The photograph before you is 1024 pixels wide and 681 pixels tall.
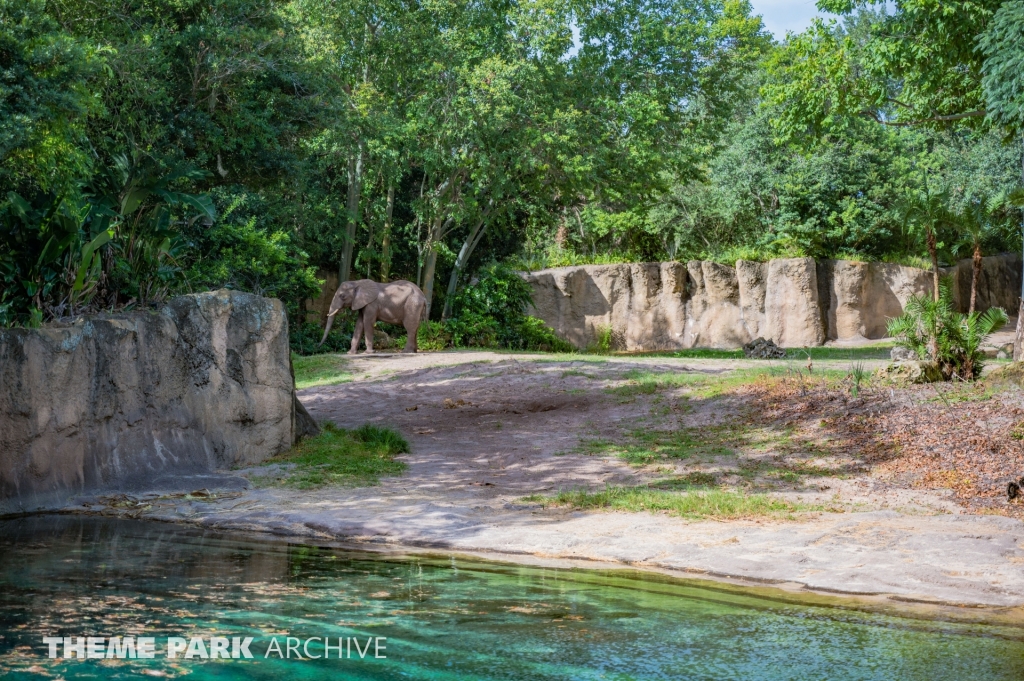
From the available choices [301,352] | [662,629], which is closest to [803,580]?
[662,629]

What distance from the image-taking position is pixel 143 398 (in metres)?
10.3

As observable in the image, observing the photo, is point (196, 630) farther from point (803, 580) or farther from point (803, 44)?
point (803, 44)

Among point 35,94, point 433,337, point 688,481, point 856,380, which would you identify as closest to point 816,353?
point 433,337

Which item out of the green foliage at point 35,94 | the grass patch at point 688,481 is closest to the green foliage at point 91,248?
the green foliage at point 35,94

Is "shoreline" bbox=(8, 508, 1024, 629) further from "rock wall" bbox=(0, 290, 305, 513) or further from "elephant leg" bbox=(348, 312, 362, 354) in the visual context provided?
"elephant leg" bbox=(348, 312, 362, 354)

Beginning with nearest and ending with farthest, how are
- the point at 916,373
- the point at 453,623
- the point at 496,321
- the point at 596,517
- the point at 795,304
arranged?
the point at 453,623 → the point at 596,517 → the point at 916,373 → the point at 496,321 → the point at 795,304

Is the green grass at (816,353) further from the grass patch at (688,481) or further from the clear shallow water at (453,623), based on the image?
the clear shallow water at (453,623)

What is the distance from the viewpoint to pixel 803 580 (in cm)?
638

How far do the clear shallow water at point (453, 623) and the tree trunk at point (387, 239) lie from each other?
21373 millimetres

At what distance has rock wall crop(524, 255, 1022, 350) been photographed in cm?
2933

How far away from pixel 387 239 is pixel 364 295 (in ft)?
20.3

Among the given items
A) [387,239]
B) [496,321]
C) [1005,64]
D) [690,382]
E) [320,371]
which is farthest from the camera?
[387,239]

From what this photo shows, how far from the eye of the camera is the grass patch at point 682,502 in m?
8.62

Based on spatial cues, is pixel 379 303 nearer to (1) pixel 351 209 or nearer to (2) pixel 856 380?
(1) pixel 351 209
